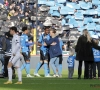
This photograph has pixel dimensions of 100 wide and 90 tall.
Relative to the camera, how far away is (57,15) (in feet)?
105

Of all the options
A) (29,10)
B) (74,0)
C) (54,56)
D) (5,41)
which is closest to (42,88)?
(5,41)

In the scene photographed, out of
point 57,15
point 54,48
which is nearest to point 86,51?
point 54,48

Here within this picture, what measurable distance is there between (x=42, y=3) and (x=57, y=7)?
1.05 metres

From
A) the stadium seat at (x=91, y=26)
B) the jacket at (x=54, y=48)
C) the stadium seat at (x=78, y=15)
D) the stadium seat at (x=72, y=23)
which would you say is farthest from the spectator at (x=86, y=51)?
the stadium seat at (x=78, y=15)

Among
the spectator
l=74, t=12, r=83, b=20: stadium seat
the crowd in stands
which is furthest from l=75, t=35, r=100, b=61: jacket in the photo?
l=74, t=12, r=83, b=20: stadium seat

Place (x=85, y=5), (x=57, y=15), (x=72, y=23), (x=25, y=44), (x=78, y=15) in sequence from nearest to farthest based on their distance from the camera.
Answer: (x=25, y=44) → (x=72, y=23) → (x=57, y=15) → (x=78, y=15) → (x=85, y=5)

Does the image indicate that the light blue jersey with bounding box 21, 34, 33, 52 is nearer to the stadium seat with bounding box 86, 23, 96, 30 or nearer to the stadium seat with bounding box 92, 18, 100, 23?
the stadium seat with bounding box 86, 23, 96, 30

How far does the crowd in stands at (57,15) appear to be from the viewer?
3042 centimetres

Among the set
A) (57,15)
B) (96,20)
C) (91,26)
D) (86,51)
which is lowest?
(86,51)

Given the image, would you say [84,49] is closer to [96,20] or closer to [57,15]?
[57,15]

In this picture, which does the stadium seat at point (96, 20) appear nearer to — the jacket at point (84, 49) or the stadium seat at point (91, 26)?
the stadium seat at point (91, 26)

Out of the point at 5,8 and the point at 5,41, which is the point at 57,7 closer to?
the point at 5,8

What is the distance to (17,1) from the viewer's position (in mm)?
32156

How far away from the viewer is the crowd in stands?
3042cm
